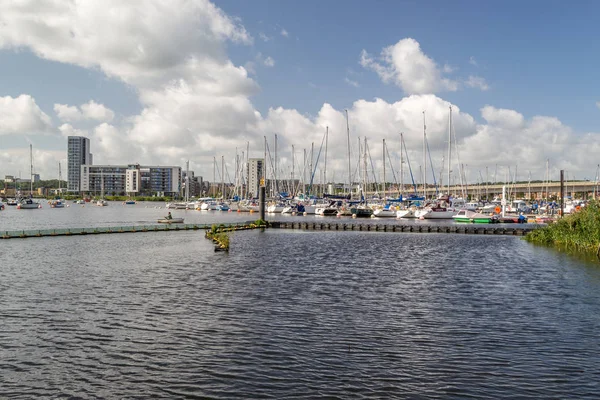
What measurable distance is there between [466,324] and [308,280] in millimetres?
14455

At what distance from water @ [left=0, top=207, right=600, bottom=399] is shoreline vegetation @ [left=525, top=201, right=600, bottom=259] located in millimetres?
9983

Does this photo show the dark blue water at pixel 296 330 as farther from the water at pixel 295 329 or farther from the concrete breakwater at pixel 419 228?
the concrete breakwater at pixel 419 228

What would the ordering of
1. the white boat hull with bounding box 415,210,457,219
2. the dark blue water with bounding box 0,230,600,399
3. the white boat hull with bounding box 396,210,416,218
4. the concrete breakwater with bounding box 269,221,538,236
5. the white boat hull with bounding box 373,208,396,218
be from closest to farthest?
the dark blue water with bounding box 0,230,600,399 < the concrete breakwater with bounding box 269,221,538,236 < the white boat hull with bounding box 415,210,457,219 < the white boat hull with bounding box 396,210,416,218 < the white boat hull with bounding box 373,208,396,218

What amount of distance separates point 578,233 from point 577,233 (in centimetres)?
39

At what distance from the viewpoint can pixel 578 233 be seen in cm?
5688

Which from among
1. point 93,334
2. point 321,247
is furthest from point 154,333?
point 321,247

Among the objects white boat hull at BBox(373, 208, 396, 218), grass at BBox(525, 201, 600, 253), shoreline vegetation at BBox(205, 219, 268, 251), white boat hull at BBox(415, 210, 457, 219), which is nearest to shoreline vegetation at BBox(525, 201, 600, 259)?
grass at BBox(525, 201, 600, 253)

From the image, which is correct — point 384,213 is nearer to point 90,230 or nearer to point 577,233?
point 577,233

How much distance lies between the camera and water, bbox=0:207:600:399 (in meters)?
16.1

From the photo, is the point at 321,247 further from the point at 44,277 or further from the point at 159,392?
the point at 159,392

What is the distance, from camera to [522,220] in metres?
113

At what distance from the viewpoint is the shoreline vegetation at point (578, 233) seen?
53.1 metres

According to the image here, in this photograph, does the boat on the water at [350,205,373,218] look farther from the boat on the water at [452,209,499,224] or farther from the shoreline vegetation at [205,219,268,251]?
the shoreline vegetation at [205,219,268,251]

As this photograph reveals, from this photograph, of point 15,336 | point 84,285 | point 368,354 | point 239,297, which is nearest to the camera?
point 368,354
